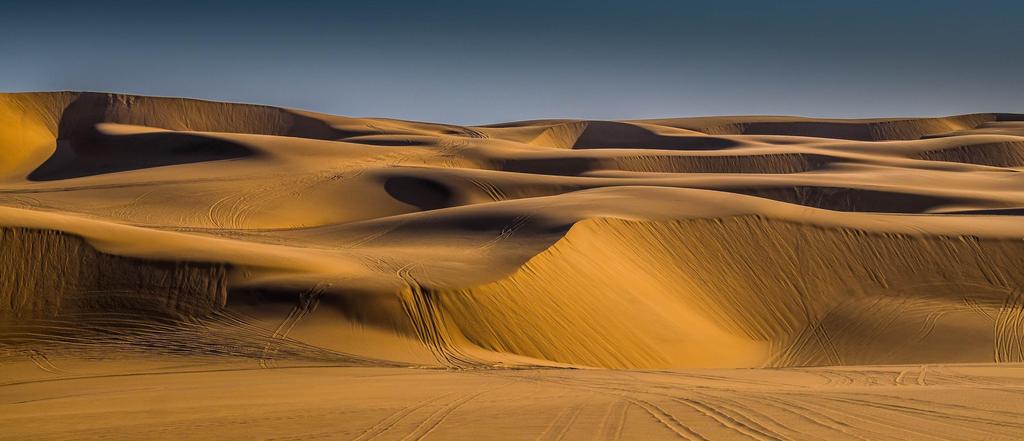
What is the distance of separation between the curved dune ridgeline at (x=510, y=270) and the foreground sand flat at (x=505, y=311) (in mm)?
66

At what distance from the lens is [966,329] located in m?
17.9

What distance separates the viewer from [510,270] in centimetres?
1694

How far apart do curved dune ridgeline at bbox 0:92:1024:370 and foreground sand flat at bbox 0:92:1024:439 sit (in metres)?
0.07

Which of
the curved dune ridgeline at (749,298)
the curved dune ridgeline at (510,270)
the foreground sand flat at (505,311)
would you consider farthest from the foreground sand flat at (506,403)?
the curved dune ridgeline at (749,298)

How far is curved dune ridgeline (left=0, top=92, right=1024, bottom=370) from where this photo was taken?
1427 centimetres

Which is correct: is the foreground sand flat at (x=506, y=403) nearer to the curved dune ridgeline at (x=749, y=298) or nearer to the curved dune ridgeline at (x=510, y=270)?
the curved dune ridgeline at (x=510, y=270)

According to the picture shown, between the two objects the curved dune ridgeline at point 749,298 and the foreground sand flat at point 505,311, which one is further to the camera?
the curved dune ridgeline at point 749,298

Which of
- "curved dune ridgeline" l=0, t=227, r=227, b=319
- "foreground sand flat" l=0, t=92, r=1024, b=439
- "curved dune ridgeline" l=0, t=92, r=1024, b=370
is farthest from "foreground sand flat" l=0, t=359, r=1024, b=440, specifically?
"curved dune ridgeline" l=0, t=227, r=227, b=319

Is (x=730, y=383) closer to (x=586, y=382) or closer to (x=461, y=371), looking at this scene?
(x=586, y=382)

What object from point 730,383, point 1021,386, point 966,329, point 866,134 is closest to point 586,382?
point 730,383

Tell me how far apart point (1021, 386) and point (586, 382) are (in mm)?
4609

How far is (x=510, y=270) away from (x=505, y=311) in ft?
5.13

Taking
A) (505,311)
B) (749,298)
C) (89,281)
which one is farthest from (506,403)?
(749,298)

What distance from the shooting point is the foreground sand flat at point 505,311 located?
325 inches
